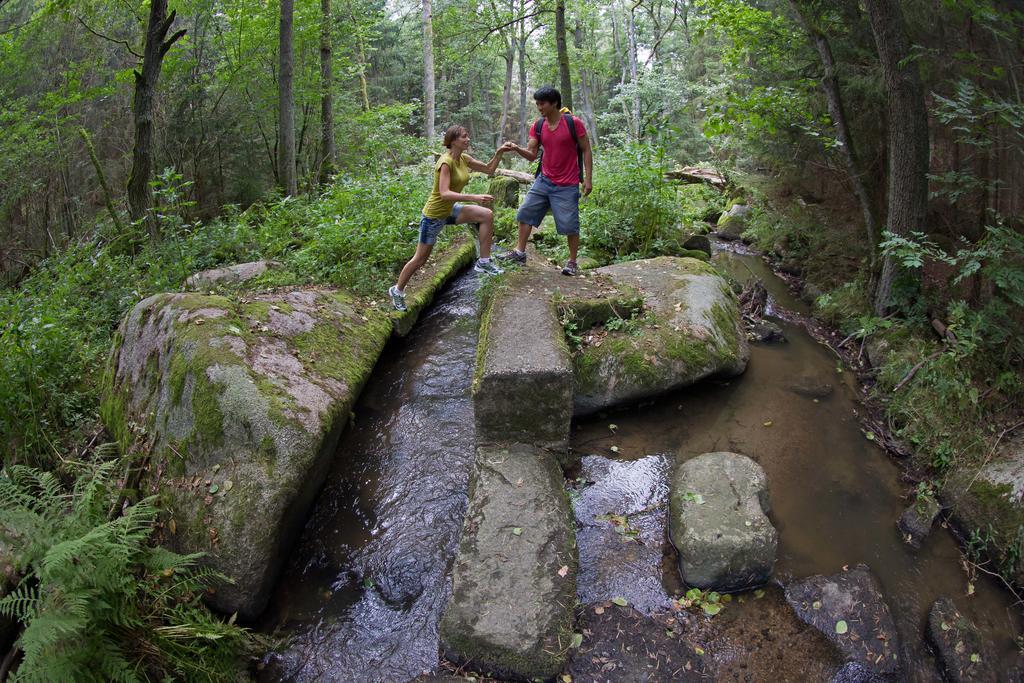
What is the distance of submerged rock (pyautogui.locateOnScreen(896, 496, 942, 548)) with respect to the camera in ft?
14.5

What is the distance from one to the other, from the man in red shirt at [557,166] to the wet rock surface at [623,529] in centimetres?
284

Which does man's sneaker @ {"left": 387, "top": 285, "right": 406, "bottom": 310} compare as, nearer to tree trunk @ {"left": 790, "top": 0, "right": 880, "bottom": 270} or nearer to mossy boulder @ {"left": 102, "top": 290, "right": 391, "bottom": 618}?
mossy boulder @ {"left": 102, "top": 290, "right": 391, "bottom": 618}

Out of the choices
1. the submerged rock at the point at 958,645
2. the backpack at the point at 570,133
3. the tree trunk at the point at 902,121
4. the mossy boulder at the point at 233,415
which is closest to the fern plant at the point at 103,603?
the mossy boulder at the point at 233,415

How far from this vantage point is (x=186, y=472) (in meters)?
3.99

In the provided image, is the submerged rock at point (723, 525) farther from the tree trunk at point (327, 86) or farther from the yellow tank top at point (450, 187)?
the tree trunk at point (327, 86)

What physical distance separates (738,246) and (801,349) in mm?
5971

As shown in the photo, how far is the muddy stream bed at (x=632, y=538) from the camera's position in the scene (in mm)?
3496

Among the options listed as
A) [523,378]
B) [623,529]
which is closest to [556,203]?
[523,378]

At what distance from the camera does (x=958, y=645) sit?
141 inches

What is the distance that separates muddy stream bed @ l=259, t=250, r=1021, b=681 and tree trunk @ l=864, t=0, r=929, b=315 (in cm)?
218

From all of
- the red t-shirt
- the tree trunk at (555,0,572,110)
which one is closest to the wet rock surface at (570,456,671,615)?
the red t-shirt

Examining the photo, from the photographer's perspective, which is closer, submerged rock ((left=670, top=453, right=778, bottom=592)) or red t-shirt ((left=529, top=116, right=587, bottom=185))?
submerged rock ((left=670, top=453, right=778, bottom=592))

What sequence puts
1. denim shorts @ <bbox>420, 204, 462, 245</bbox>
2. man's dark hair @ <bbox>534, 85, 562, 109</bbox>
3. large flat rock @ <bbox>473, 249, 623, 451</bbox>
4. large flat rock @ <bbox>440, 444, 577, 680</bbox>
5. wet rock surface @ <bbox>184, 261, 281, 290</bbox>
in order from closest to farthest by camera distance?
large flat rock @ <bbox>440, 444, 577, 680</bbox>
large flat rock @ <bbox>473, 249, 623, 451</bbox>
man's dark hair @ <bbox>534, 85, 562, 109</bbox>
wet rock surface @ <bbox>184, 261, 281, 290</bbox>
denim shorts @ <bbox>420, 204, 462, 245</bbox>

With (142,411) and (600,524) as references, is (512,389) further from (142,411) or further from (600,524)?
(142,411)
